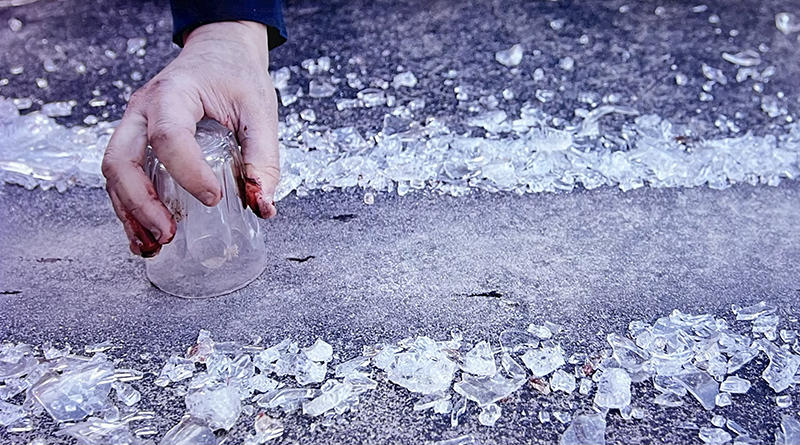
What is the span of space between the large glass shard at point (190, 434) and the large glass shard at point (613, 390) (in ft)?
1.59

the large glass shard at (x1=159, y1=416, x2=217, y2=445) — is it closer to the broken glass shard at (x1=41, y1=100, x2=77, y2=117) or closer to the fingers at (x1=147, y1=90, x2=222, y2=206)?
the fingers at (x1=147, y1=90, x2=222, y2=206)

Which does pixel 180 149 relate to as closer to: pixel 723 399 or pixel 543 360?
pixel 543 360

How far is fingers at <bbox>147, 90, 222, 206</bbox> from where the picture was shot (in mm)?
801

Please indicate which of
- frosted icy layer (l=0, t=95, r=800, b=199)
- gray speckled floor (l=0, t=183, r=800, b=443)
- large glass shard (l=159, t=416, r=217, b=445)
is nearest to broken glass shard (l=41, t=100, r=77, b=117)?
frosted icy layer (l=0, t=95, r=800, b=199)

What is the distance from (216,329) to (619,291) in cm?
63

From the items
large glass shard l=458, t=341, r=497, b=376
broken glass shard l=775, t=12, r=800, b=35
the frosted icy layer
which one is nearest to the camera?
large glass shard l=458, t=341, r=497, b=376

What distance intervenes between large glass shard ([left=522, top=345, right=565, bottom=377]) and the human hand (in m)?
0.40

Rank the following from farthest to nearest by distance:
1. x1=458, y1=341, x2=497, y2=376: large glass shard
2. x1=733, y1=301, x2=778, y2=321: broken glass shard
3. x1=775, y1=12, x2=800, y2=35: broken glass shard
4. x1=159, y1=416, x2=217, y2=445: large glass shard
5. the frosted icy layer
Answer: x1=775, y1=12, x2=800, y2=35: broken glass shard, the frosted icy layer, x1=733, y1=301, x2=778, y2=321: broken glass shard, x1=458, y1=341, x2=497, y2=376: large glass shard, x1=159, y1=416, x2=217, y2=445: large glass shard

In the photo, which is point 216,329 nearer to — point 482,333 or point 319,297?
point 319,297

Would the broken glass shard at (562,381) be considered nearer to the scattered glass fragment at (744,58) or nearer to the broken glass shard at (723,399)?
the broken glass shard at (723,399)

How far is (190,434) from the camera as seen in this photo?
796mm

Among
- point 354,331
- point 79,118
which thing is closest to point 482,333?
point 354,331

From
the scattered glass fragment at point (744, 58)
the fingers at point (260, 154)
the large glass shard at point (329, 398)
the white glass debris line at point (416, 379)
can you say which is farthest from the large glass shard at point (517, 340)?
the scattered glass fragment at point (744, 58)

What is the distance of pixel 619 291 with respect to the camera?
3.44 feet
